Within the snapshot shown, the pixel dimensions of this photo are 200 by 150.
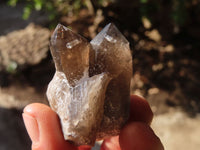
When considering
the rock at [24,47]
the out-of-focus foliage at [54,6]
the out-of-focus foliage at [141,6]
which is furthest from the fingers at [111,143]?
the out-of-focus foliage at [54,6]

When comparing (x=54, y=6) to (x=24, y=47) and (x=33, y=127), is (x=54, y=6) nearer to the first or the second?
(x=24, y=47)

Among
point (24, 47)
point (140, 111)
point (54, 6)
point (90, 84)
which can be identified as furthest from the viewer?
point (24, 47)

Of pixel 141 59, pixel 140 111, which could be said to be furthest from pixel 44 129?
pixel 141 59

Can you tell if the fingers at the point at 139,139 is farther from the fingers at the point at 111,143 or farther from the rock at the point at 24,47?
the rock at the point at 24,47

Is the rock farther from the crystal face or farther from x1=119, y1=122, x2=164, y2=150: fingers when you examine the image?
x1=119, y1=122, x2=164, y2=150: fingers

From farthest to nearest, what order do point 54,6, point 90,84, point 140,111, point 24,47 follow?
point 24,47 < point 54,6 < point 140,111 < point 90,84

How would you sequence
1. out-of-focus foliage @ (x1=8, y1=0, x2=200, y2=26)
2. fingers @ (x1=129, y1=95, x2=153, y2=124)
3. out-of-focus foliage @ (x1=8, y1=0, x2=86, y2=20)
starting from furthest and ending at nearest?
1. out-of-focus foliage @ (x1=8, y1=0, x2=86, y2=20)
2. out-of-focus foliage @ (x1=8, y1=0, x2=200, y2=26)
3. fingers @ (x1=129, y1=95, x2=153, y2=124)

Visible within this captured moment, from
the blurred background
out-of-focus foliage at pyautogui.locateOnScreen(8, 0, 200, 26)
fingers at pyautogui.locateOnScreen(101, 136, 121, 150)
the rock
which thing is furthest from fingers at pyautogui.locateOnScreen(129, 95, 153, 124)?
the rock

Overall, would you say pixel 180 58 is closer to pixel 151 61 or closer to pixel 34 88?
pixel 151 61
